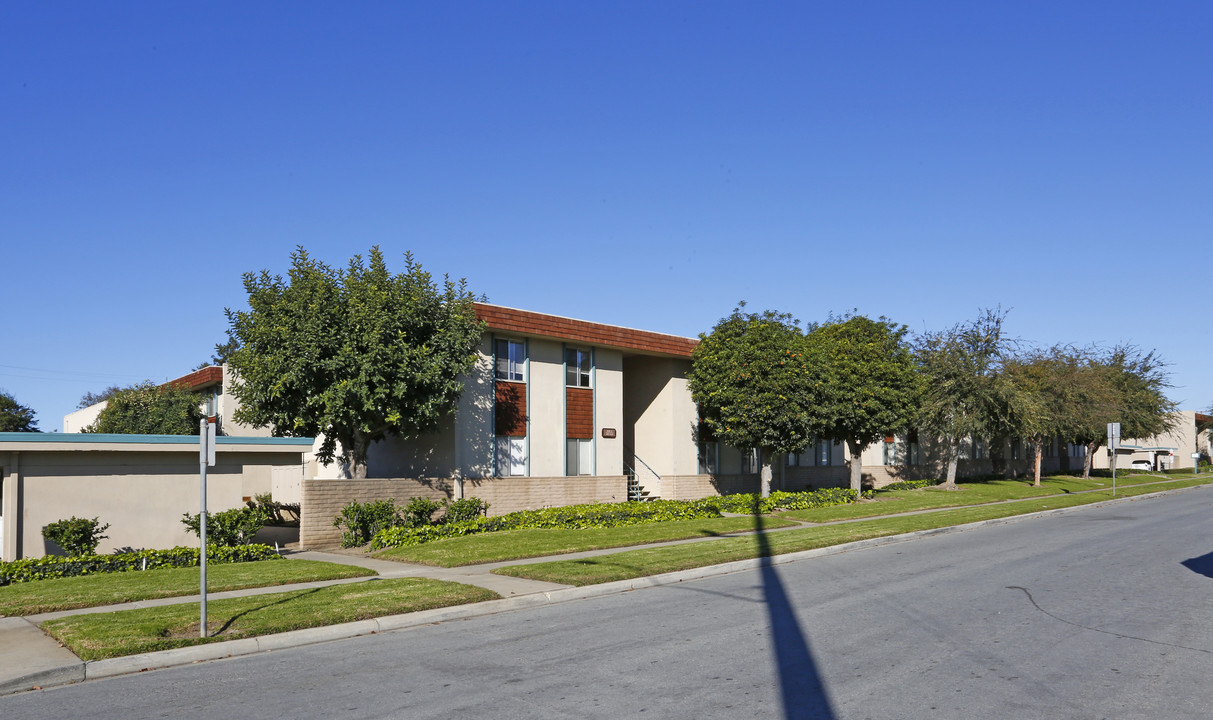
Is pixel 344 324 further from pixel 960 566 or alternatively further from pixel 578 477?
pixel 960 566

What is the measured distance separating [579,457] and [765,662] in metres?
21.7

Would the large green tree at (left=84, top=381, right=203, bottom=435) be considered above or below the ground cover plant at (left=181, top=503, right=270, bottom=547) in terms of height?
above

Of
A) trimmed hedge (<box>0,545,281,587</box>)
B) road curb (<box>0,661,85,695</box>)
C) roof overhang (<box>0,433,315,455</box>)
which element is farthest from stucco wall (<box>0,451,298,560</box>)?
road curb (<box>0,661,85,695</box>)

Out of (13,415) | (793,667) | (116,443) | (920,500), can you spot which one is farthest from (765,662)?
(13,415)

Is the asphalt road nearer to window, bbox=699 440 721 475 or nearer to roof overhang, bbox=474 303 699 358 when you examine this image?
roof overhang, bbox=474 303 699 358

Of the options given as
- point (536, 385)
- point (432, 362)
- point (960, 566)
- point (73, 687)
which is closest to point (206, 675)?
point (73, 687)

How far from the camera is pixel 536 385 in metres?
28.8

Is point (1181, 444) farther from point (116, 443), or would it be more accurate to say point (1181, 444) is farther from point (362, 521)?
point (116, 443)

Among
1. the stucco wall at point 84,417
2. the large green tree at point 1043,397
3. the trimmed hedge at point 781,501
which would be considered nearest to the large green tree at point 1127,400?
the large green tree at point 1043,397

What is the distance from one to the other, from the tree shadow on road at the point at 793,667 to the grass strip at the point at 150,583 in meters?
7.59

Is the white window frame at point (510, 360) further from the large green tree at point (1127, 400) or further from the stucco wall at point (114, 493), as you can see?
the large green tree at point (1127, 400)

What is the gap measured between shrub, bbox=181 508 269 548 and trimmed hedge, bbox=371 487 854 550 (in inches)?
104

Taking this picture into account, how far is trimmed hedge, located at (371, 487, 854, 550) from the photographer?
809 inches

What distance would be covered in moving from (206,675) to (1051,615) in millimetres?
9511
